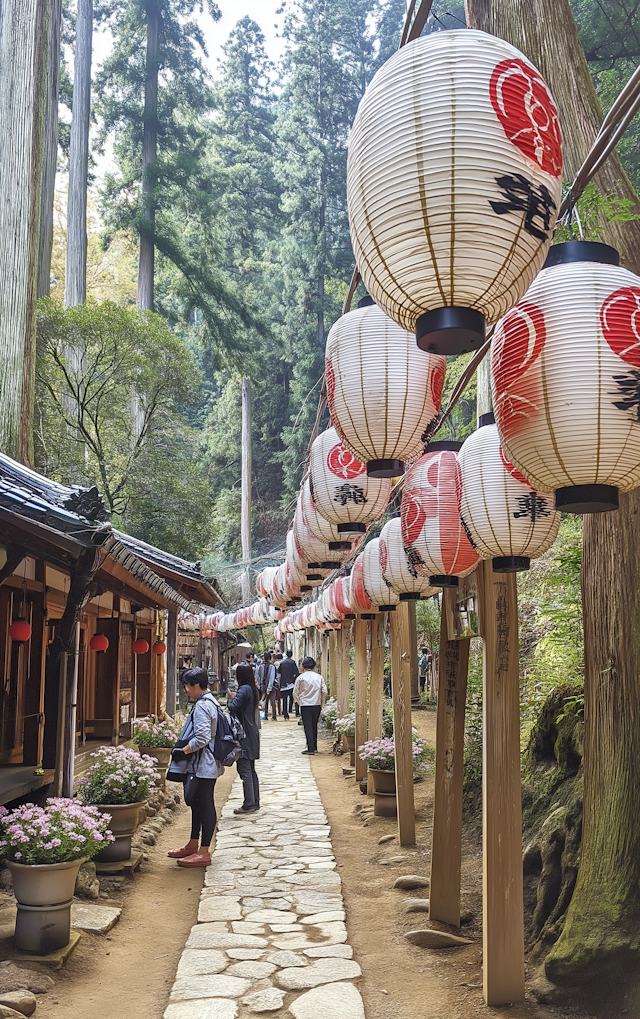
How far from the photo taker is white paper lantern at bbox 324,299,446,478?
4.04 m

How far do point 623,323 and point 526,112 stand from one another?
78 centimetres

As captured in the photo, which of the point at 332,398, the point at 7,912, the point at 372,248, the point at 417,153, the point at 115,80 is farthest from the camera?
the point at 115,80

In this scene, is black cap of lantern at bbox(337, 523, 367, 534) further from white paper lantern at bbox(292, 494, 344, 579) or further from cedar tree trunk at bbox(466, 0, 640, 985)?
cedar tree trunk at bbox(466, 0, 640, 985)

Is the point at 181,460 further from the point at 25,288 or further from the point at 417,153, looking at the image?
the point at 417,153

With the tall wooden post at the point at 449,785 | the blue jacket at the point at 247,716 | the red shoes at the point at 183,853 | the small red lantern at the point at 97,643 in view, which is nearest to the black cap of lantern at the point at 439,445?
the tall wooden post at the point at 449,785

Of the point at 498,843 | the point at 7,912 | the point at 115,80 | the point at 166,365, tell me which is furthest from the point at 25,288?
the point at 115,80

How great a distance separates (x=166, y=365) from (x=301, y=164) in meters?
23.8

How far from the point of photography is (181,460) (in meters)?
17.7

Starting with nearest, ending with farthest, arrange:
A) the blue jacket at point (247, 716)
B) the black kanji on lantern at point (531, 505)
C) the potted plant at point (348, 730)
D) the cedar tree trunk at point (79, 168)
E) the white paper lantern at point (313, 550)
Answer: the black kanji on lantern at point (531, 505) < the white paper lantern at point (313, 550) < the blue jacket at point (247, 716) < the potted plant at point (348, 730) < the cedar tree trunk at point (79, 168)

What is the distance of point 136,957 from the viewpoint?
567 cm

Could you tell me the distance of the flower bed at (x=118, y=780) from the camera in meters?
7.70

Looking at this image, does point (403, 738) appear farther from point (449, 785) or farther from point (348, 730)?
point (348, 730)

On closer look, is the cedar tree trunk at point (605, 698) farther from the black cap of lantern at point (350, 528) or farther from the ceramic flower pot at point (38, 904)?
the ceramic flower pot at point (38, 904)

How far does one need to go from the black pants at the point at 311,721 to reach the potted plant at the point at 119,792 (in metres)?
8.98
